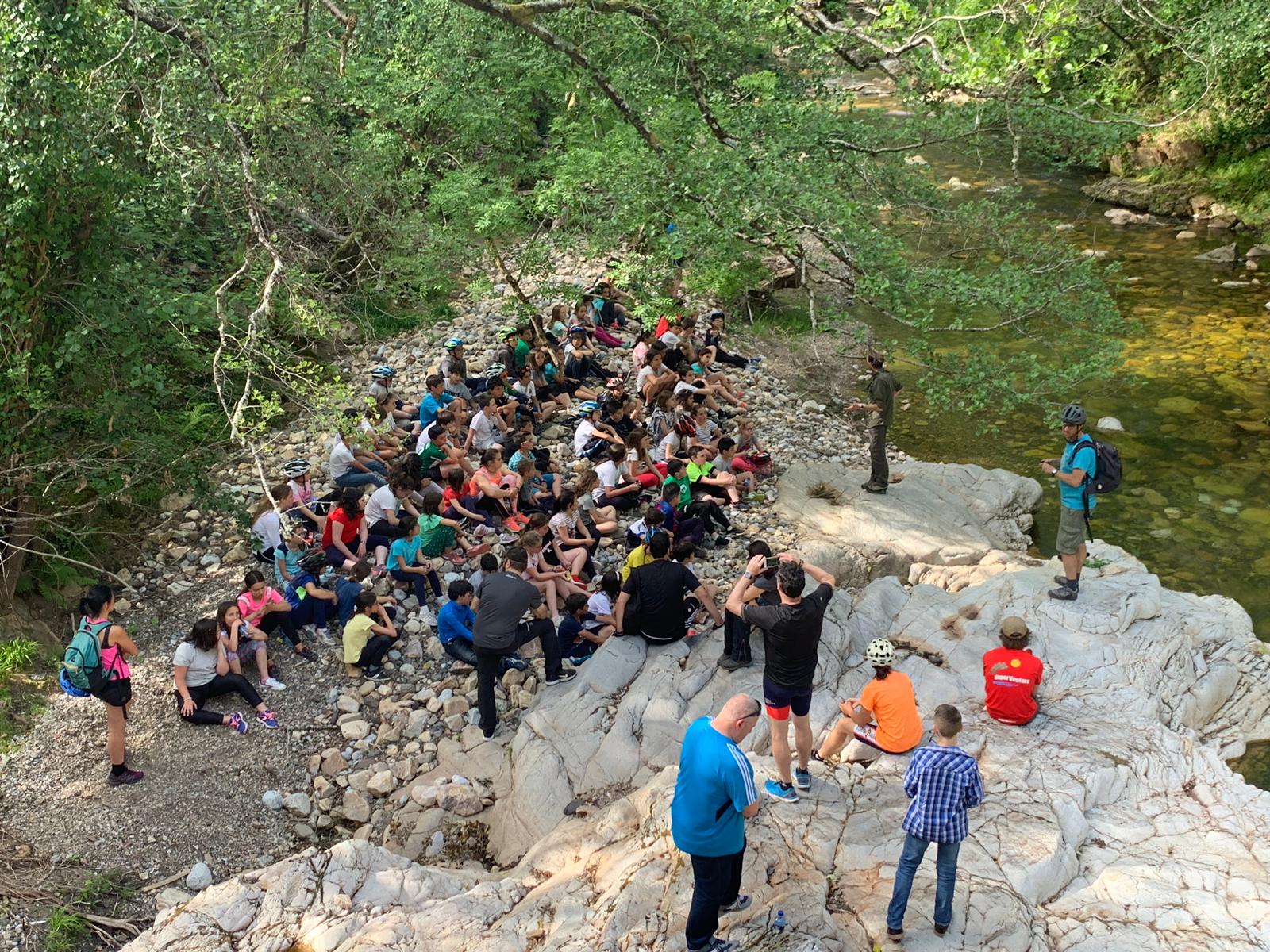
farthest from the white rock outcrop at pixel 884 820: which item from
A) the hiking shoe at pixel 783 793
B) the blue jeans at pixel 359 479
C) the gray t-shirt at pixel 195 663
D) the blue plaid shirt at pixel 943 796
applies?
the blue jeans at pixel 359 479

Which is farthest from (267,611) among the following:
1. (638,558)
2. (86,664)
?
(638,558)

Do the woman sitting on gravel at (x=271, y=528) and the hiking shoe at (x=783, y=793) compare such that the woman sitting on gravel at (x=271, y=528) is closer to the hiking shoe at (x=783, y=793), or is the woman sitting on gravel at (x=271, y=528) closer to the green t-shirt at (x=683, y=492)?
the green t-shirt at (x=683, y=492)

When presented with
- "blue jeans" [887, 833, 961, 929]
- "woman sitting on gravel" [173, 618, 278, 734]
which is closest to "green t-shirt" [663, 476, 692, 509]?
"woman sitting on gravel" [173, 618, 278, 734]

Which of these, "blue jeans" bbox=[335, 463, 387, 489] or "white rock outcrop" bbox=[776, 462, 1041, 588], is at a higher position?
"blue jeans" bbox=[335, 463, 387, 489]

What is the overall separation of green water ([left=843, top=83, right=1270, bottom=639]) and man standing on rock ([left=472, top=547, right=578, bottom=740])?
22.9 feet

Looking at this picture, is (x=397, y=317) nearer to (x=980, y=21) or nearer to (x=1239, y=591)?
(x=980, y=21)

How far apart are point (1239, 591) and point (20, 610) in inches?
487

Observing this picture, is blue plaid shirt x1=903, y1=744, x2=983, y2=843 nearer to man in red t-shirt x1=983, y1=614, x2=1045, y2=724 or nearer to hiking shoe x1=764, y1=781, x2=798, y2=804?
hiking shoe x1=764, y1=781, x2=798, y2=804

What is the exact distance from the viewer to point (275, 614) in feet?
27.3

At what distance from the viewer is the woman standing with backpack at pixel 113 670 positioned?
6.85 metres

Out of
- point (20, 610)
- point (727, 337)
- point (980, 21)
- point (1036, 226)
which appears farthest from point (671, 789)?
point (1036, 226)

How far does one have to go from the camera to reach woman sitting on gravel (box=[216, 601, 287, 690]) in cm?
768

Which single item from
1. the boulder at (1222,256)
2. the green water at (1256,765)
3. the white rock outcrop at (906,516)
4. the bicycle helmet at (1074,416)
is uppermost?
the bicycle helmet at (1074,416)

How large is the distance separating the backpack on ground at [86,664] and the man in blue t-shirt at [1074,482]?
24.4 ft
